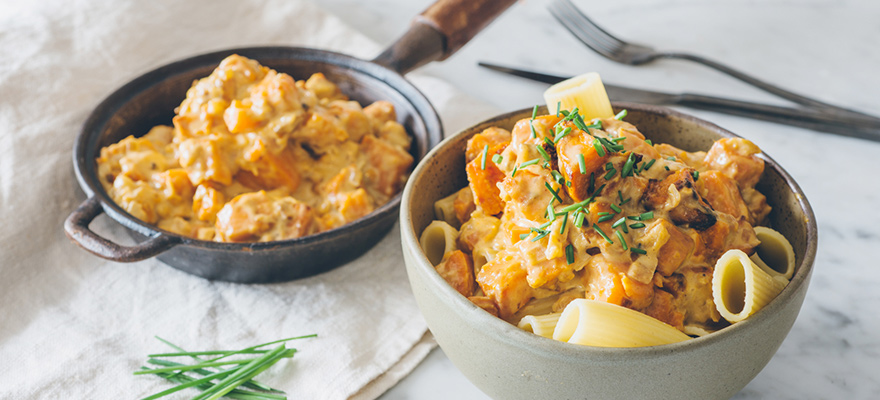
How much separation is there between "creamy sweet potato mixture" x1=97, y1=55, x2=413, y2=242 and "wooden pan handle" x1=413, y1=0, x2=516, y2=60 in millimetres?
396

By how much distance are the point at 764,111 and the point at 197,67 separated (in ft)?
5.81

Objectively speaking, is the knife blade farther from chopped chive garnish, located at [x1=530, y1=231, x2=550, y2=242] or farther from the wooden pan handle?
chopped chive garnish, located at [x1=530, y1=231, x2=550, y2=242]

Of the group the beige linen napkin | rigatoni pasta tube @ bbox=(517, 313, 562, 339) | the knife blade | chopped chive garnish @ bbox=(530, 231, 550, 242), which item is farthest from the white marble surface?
chopped chive garnish @ bbox=(530, 231, 550, 242)

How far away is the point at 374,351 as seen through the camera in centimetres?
170

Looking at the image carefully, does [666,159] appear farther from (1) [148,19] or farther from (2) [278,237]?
(1) [148,19]

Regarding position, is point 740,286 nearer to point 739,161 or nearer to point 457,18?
point 739,161

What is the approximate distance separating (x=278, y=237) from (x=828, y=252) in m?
1.40

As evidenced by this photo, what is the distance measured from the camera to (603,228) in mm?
1267

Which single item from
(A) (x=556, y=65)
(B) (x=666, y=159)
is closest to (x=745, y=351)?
(B) (x=666, y=159)

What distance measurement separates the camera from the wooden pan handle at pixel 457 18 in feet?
7.63

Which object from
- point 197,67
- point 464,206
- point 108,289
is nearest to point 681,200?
point 464,206

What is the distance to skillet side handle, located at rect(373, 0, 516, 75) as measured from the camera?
2.30 metres

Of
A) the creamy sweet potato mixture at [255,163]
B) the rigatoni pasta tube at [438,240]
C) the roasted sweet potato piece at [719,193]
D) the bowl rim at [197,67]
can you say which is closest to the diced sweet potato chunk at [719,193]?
the roasted sweet potato piece at [719,193]

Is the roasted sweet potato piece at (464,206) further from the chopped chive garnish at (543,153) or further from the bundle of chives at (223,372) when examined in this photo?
the bundle of chives at (223,372)
